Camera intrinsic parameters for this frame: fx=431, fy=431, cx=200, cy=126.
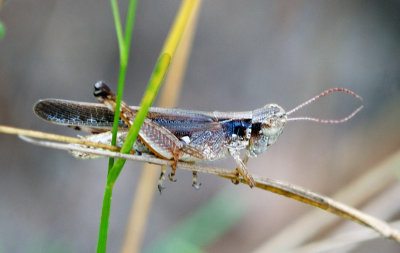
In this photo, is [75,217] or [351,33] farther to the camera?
[351,33]

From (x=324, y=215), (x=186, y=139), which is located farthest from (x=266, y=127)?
(x=324, y=215)

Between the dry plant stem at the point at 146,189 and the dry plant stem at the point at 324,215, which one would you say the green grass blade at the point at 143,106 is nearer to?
the dry plant stem at the point at 146,189

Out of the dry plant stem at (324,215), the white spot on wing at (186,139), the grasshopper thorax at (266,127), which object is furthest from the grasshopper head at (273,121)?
the dry plant stem at (324,215)

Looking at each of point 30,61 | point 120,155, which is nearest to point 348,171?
point 30,61

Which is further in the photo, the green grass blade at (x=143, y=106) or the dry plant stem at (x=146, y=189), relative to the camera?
the dry plant stem at (x=146, y=189)

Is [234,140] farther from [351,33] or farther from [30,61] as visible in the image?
[351,33]
